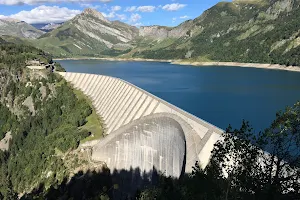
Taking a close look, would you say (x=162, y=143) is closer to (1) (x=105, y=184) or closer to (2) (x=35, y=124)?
(1) (x=105, y=184)

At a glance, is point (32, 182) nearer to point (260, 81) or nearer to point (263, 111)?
point (263, 111)

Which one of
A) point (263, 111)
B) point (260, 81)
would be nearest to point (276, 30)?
point (260, 81)

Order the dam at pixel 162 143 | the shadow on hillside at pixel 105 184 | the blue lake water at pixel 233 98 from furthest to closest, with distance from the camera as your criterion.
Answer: the blue lake water at pixel 233 98 → the shadow on hillside at pixel 105 184 → the dam at pixel 162 143

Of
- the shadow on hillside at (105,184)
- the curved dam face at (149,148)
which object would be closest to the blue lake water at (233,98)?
the curved dam face at (149,148)

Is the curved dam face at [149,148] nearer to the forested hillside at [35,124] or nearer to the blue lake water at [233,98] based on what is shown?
the forested hillside at [35,124]

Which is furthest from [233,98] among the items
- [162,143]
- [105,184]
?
[105,184]

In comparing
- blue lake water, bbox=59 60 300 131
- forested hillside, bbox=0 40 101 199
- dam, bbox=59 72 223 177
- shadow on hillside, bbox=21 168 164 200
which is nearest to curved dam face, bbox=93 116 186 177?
dam, bbox=59 72 223 177
